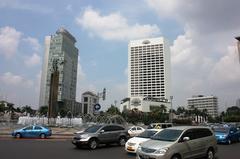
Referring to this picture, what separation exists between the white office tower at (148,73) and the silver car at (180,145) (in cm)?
16521

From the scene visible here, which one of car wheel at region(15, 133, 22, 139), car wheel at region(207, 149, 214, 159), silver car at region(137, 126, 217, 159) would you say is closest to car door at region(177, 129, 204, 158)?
silver car at region(137, 126, 217, 159)

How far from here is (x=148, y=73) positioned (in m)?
187

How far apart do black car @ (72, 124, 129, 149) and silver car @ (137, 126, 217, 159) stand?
7389mm

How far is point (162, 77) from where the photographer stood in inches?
7165

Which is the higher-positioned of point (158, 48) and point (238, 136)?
point (158, 48)

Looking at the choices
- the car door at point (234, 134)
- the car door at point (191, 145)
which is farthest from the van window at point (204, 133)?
the car door at point (234, 134)

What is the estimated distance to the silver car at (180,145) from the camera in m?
12.0

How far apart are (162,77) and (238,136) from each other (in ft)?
506

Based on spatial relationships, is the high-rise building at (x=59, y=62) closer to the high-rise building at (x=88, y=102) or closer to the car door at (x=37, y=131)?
the high-rise building at (x=88, y=102)

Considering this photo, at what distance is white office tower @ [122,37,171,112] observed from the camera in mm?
181750

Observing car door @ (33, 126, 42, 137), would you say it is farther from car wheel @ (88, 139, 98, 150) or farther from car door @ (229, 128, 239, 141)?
car door @ (229, 128, 239, 141)

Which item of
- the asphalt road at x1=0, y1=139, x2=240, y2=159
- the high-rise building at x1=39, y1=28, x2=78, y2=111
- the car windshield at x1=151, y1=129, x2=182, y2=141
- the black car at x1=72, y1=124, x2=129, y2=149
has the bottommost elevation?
the asphalt road at x1=0, y1=139, x2=240, y2=159

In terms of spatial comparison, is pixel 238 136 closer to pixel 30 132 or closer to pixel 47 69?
pixel 30 132

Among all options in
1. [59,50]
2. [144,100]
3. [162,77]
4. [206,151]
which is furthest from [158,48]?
[206,151]
